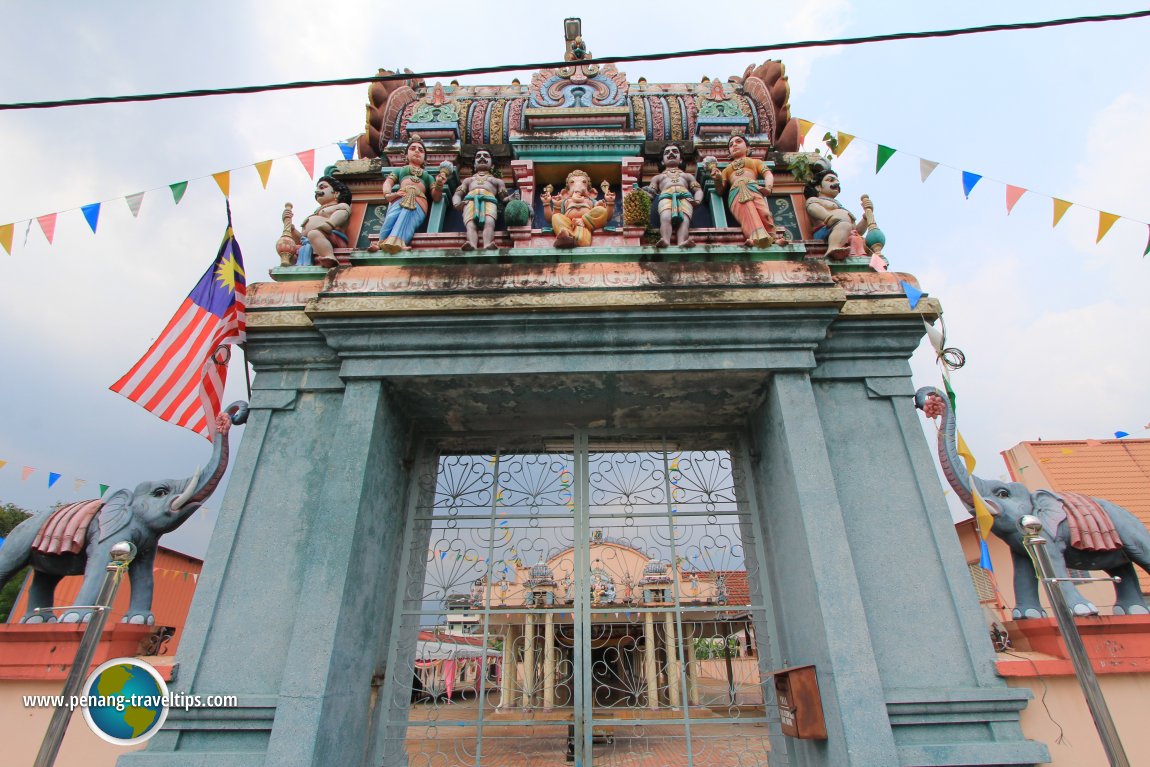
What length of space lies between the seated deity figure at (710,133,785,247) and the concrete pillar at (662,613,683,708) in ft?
11.1

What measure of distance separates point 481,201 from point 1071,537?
563 centimetres

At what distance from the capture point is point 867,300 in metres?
5.03

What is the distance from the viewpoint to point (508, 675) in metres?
5.08

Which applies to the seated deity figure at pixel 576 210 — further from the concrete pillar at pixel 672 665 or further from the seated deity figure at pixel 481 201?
the concrete pillar at pixel 672 665

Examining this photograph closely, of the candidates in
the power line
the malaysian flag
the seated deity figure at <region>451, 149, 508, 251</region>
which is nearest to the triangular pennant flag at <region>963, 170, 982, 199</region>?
the power line

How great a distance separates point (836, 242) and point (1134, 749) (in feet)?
13.8

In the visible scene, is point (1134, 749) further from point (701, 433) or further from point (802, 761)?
point (701, 433)

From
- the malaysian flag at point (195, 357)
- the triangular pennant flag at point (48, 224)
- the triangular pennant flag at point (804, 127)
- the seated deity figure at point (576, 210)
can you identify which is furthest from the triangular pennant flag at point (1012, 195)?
the triangular pennant flag at point (48, 224)

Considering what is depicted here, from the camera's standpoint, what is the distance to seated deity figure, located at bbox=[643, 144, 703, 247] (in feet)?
17.5

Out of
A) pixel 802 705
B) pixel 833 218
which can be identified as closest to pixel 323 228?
pixel 833 218

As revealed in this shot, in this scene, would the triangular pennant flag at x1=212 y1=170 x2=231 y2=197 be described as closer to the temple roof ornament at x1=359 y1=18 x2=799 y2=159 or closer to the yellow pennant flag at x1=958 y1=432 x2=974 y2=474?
the temple roof ornament at x1=359 y1=18 x2=799 y2=159

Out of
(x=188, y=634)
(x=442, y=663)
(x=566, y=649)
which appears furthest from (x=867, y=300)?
(x=188, y=634)

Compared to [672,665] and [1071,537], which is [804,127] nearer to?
[1071,537]

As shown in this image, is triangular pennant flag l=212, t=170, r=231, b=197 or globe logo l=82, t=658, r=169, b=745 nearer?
globe logo l=82, t=658, r=169, b=745
